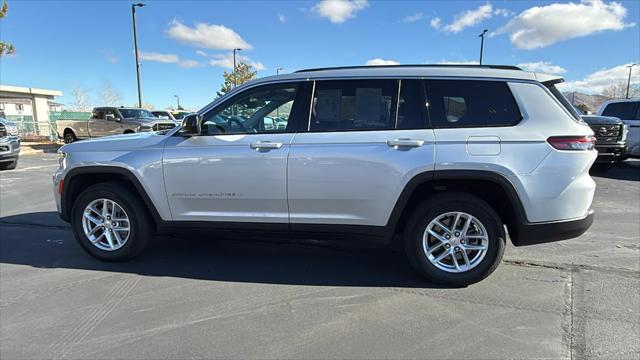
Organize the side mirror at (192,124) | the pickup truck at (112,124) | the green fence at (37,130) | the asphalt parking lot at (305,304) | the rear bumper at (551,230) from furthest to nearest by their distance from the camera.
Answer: the green fence at (37,130)
the pickup truck at (112,124)
the side mirror at (192,124)
the rear bumper at (551,230)
the asphalt parking lot at (305,304)

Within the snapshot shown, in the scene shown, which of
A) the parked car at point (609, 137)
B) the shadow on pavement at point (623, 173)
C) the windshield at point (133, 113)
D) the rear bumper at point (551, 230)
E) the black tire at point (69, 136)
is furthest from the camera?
the black tire at point (69, 136)

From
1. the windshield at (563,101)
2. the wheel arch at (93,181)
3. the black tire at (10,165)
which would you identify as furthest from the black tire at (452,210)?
the black tire at (10,165)

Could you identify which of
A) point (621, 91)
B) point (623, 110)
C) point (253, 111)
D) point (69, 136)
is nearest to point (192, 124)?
point (253, 111)

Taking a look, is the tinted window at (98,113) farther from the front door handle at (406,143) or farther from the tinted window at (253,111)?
the front door handle at (406,143)

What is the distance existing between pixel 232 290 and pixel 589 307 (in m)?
2.98

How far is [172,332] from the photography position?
2.92m

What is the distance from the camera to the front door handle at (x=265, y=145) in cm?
367

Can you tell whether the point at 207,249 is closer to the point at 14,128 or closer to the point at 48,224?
the point at 48,224

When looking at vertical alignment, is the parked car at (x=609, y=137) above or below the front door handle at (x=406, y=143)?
below

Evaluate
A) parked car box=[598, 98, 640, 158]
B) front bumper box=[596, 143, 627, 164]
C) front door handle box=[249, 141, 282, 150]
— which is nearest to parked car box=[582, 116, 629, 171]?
front bumper box=[596, 143, 627, 164]

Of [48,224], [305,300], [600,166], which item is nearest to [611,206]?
[600,166]

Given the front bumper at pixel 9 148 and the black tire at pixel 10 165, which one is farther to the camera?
the black tire at pixel 10 165

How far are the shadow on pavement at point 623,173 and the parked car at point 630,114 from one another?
49cm

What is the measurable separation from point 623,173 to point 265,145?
1104 centimetres
